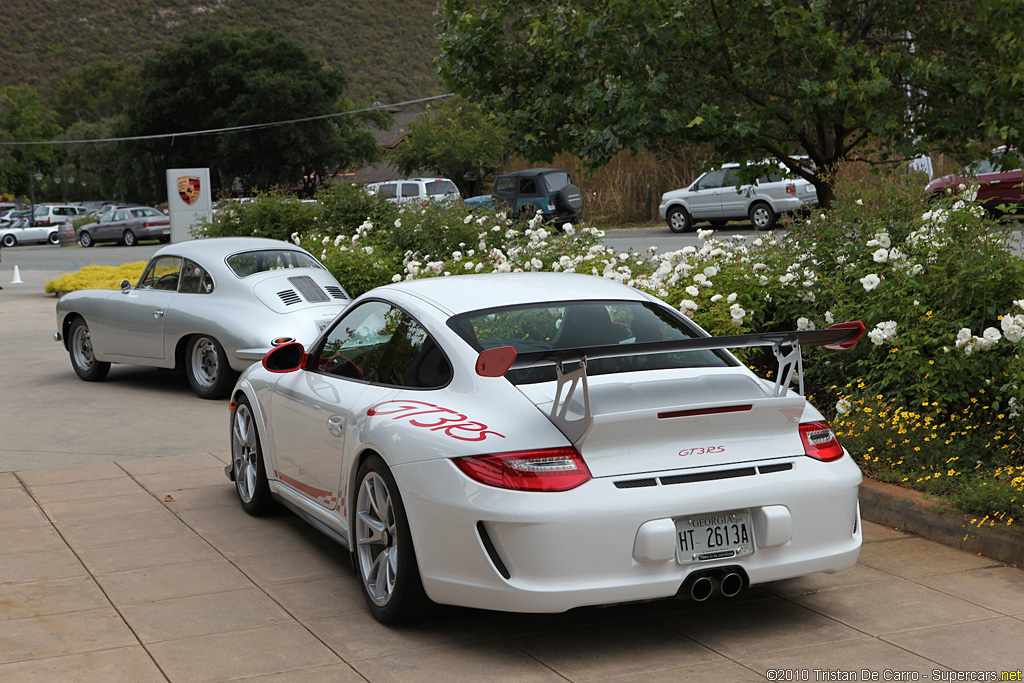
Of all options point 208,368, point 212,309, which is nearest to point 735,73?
point 212,309

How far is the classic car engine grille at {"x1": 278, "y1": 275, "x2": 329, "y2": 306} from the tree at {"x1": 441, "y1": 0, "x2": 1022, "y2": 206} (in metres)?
2.85

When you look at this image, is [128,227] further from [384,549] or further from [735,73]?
[384,549]

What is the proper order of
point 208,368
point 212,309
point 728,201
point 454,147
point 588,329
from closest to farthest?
point 588,329
point 212,309
point 208,368
point 728,201
point 454,147

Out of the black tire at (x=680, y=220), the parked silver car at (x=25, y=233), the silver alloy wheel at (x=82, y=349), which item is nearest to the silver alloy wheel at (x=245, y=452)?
the silver alloy wheel at (x=82, y=349)

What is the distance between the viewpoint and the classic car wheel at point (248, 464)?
21.2ft

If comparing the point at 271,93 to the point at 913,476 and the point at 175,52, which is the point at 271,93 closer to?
the point at 175,52

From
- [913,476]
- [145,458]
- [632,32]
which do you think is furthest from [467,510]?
[632,32]

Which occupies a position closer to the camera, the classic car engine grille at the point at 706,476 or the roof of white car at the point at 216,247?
the classic car engine grille at the point at 706,476

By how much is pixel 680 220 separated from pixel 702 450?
2852cm

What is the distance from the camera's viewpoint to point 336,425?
529 centimetres

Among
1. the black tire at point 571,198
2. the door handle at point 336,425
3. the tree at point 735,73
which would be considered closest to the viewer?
the door handle at point 336,425

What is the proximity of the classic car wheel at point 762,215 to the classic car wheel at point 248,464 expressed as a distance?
24.9m

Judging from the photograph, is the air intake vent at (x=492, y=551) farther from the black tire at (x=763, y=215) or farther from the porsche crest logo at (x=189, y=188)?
the black tire at (x=763, y=215)

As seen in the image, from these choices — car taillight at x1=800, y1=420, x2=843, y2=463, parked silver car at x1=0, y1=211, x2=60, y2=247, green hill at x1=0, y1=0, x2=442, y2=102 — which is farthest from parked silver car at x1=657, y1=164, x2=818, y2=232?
green hill at x1=0, y1=0, x2=442, y2=102
